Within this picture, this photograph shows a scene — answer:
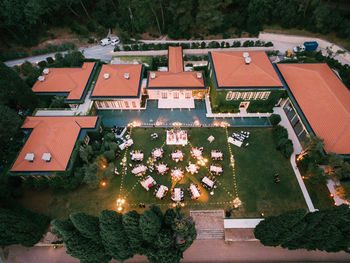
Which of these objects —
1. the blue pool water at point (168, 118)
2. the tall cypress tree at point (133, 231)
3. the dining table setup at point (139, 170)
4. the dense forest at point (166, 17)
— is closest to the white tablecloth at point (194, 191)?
the dining table setup at point (139, 170)

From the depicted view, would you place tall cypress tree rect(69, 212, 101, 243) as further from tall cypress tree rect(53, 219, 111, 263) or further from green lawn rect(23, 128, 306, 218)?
green lawn rect(23, 128, 306, 218)

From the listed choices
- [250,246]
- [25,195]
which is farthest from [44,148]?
[250,246]

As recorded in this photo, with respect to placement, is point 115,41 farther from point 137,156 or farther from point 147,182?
point 147,182

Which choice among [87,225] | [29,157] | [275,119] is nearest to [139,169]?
[87,225]

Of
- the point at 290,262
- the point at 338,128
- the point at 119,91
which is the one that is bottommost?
the point at 290,262

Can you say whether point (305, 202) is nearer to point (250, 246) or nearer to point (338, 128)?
point (250, 246)

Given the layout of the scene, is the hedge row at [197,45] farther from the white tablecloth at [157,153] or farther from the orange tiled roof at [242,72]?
the white tablecloth at [157,153]
